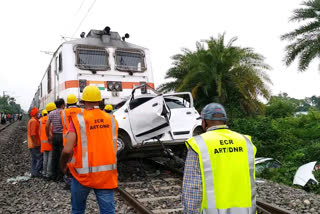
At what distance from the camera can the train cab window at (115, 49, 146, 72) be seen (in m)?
9.70

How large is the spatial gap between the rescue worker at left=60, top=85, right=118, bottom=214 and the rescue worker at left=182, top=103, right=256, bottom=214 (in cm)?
121

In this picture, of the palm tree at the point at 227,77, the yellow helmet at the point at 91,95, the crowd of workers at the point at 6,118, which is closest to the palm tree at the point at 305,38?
the palm tree at the point at 227,77

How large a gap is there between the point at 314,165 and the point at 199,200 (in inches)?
272

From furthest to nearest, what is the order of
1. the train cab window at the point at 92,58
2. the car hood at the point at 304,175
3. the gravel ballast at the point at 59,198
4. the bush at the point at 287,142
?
the train cab window at the point at 92,58
the bush at the point at 287,142
the car hood at the point at 304,175
the gravel ballast at the point at 59,198

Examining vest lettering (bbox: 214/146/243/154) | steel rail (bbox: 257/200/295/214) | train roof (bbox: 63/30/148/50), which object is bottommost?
steel rail (bbox: 257/200/295/214)

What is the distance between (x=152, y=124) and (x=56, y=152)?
2371mm

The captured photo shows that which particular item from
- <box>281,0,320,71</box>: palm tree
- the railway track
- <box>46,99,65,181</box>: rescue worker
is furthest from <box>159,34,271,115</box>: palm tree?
<box>46,99,65,181</box>: rescue worker

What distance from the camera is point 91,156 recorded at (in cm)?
308

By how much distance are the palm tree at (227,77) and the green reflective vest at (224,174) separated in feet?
40.0

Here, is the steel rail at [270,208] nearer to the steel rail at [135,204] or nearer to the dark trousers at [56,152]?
the steel rail at [135,204]

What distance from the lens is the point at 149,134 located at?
6750 millimetres

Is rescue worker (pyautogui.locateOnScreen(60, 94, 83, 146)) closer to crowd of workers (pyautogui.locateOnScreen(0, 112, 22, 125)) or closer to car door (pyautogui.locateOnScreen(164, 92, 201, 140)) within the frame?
car door (pyautogui.locateOnScreen(164, 92, 201, 140))

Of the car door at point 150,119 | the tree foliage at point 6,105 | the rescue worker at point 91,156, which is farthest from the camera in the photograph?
the tree foliage at point 6,105

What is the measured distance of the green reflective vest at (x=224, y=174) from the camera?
6.98ft
